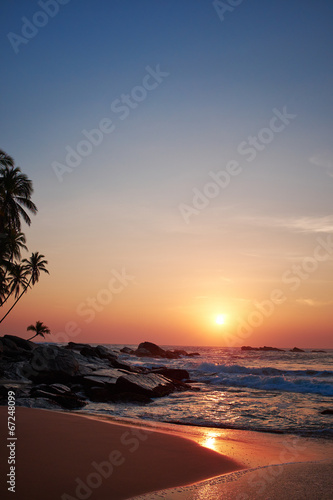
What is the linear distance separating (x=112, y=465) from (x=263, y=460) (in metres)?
3.05

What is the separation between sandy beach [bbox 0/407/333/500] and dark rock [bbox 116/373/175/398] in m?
7.12

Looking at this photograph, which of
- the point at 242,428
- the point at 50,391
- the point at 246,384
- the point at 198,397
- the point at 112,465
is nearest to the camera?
the point at 112,465

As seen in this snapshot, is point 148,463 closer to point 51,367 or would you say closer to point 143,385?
point 143,385

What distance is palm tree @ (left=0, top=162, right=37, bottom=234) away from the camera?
30.8m

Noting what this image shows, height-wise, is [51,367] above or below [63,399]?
above

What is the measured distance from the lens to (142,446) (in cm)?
707

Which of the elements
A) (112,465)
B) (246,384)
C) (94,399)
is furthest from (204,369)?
(112,465)

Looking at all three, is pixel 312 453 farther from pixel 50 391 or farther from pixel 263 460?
pixel 50 391

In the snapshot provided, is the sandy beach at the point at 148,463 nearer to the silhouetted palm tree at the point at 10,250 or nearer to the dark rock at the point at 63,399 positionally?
the dark rock at the point at 63,399

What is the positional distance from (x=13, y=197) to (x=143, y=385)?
74.9 ft

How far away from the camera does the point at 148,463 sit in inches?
235

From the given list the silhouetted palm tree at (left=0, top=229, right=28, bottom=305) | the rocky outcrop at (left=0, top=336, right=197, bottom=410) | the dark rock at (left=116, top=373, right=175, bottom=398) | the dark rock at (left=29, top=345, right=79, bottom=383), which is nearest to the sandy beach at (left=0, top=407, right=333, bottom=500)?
the rocky outcrop at (left=0, top=336, right=197, bottom=410)

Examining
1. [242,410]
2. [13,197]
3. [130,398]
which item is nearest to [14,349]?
[13,197]

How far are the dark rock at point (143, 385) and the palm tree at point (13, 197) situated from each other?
20064 millimetres
